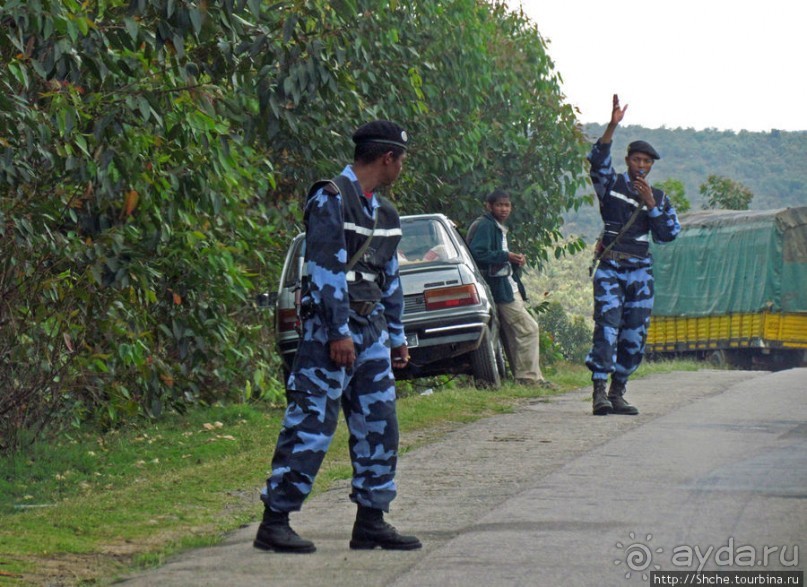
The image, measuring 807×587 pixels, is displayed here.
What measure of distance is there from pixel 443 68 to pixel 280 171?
312cm

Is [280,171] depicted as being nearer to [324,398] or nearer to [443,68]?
[443,68]

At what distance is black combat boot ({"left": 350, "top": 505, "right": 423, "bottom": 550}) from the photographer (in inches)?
230

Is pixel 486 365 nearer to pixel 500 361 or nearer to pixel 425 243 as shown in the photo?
pixel 500 361

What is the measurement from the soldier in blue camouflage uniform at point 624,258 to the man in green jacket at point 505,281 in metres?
2.78

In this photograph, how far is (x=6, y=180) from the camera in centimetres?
870

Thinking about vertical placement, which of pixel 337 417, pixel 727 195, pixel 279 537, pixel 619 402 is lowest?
pixel 619 402

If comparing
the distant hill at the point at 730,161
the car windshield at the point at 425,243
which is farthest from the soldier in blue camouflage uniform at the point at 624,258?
the distant hill at the point at 730,161

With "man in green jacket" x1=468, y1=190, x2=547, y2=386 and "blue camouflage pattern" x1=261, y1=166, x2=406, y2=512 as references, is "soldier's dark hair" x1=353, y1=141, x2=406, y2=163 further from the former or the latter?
"man in green jacket" x1=468, y1=190, x2=547, y2=386

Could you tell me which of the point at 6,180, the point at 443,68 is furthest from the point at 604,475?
the point at 443,68

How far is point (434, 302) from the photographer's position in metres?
12.4

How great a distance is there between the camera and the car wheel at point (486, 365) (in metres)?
13.1

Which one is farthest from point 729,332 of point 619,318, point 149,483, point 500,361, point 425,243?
point 149,483

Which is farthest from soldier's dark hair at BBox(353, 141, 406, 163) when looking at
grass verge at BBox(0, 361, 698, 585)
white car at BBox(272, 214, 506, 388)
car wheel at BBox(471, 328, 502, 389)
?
car wheel at BBox(471, 328, 502, 389)

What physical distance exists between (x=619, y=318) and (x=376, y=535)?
526 cm
